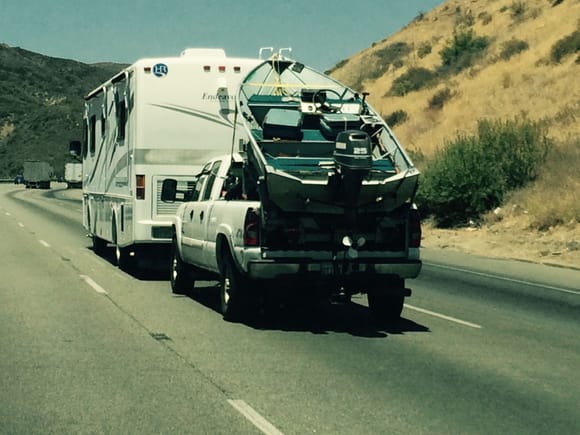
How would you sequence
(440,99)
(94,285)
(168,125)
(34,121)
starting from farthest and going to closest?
(34,121) → (440,99) → (168,125) → (94,285)

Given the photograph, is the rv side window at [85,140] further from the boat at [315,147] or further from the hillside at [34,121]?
the hillside at [34,121]

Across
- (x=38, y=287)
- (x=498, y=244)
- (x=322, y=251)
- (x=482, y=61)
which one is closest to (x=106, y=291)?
(x=38, y=287)

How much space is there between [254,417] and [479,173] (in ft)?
80.3

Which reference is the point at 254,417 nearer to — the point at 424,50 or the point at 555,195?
the point at 555,195

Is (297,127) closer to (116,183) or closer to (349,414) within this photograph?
(349,414)

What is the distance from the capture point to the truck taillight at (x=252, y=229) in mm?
12211

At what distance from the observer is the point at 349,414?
808 cm

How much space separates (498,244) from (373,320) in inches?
557

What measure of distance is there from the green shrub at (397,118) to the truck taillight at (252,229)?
4526cm

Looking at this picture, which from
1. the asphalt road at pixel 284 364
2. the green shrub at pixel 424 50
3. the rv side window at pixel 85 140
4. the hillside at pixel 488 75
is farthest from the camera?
the green shrub at pixel 424 50

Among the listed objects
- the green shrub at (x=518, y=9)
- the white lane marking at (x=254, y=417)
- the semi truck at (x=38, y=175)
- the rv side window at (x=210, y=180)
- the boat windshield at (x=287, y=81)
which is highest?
the green shrub at (x=518, y=9)

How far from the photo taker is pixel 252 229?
12242mm

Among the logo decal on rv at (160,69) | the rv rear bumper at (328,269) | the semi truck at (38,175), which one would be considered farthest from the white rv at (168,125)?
the semi truck at (38,175)

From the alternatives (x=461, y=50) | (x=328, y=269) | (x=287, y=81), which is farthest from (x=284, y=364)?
(x=461, y=50)
